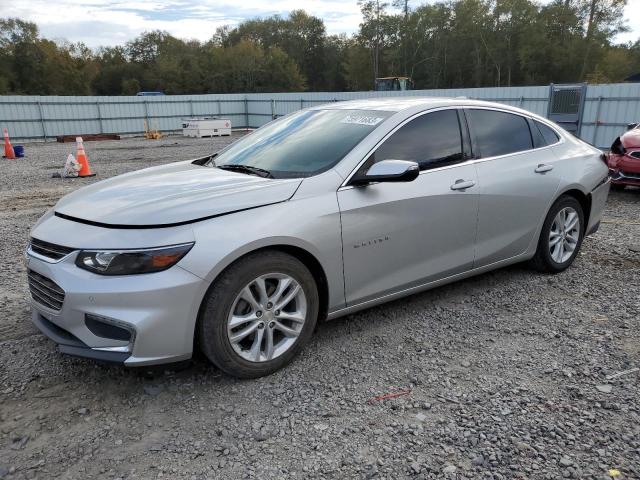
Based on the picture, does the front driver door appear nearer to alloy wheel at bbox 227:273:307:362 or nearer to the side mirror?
the side mirror

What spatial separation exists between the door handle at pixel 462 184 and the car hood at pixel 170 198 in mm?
1303

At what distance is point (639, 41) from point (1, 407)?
76688 millimetres

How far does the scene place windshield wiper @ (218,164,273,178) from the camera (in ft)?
11.7

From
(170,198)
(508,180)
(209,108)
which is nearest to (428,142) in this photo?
(508,180)

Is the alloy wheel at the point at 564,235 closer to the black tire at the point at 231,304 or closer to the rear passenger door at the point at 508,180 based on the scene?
the rear passenger door at the point at 508,180

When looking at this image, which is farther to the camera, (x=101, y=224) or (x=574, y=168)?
(x=574, y=168)

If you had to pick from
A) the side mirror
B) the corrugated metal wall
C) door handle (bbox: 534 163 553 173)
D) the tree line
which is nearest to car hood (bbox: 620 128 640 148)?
door handle (bbox: 534 163 553 173)

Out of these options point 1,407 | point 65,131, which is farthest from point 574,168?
point 65,131

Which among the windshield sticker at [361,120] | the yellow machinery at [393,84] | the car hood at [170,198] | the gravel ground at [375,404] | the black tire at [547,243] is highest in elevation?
the yellow machinery at [393,84]

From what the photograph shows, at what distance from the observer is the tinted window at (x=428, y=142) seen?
367 cm

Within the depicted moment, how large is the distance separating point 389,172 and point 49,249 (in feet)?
6.87

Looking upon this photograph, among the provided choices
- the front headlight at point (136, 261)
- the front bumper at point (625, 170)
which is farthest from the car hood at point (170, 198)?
the front bumper at point (625, 170)

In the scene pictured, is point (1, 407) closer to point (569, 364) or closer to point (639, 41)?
point (569, 364)

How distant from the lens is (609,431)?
8.81 feet
